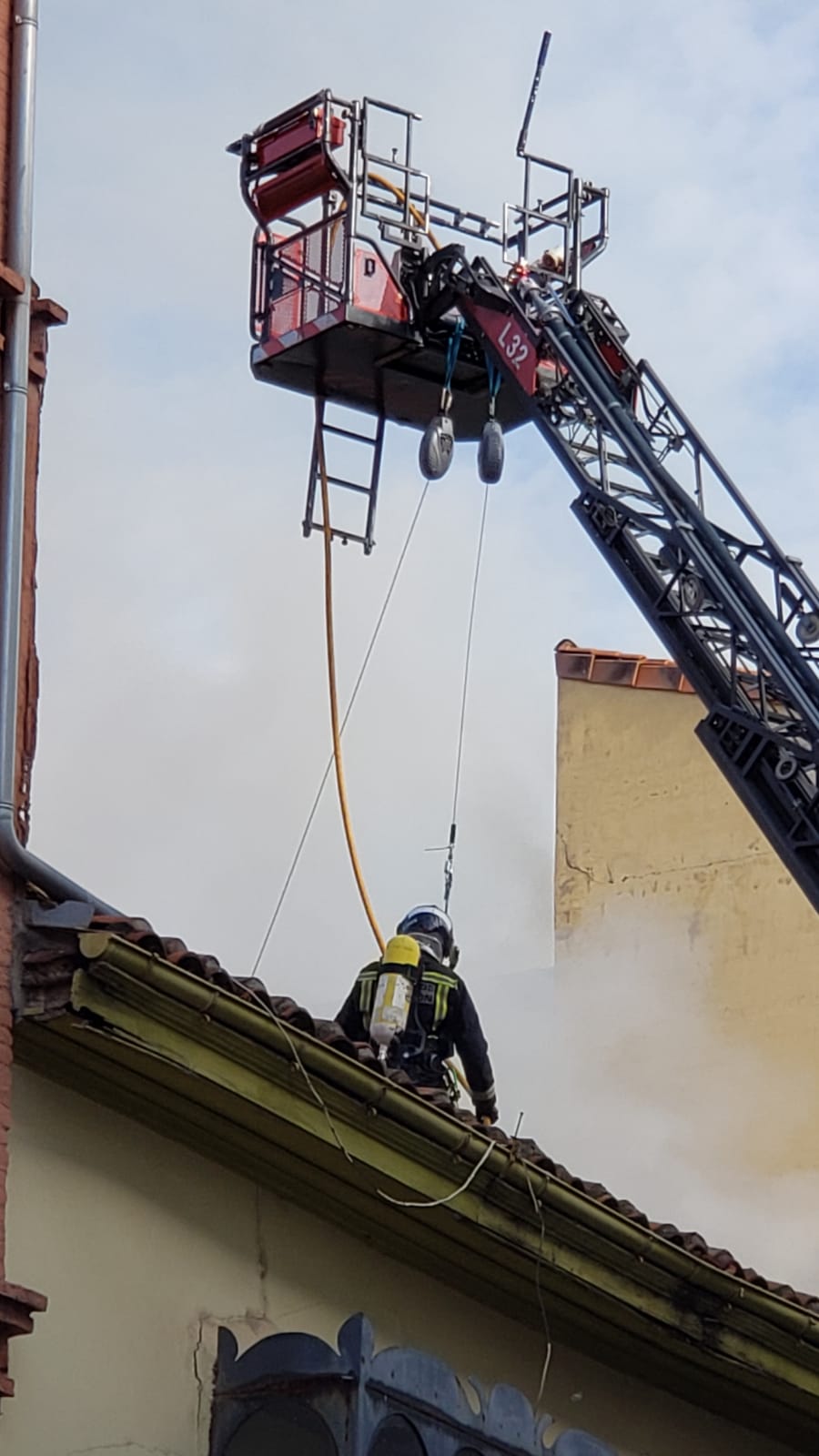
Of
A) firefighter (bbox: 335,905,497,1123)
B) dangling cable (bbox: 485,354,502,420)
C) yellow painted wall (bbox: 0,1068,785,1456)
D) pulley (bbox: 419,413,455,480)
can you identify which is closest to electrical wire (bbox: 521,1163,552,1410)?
A: yellow painted wall (bbox: 0,1068,785,1456)

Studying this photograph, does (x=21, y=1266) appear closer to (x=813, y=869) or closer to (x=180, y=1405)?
(x=180, y=1405)

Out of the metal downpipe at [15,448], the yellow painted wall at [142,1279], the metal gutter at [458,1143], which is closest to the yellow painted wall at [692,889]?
the metal gutter at [458,1143]

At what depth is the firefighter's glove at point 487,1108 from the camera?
38.7ft

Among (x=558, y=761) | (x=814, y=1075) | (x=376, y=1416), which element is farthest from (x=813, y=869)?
(x=558, y=761)

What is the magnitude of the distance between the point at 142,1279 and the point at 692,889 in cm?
1208

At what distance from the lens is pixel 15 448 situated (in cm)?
876

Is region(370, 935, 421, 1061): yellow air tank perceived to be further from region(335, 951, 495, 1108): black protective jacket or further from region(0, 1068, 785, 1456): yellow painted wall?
region(0, 1068, 785, 1456): yellow painted wall

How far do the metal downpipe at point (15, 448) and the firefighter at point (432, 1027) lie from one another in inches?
133

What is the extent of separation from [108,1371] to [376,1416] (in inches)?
32.4

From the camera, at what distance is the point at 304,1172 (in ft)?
29.1

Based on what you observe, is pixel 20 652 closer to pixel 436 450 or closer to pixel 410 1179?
pixel 410 1179

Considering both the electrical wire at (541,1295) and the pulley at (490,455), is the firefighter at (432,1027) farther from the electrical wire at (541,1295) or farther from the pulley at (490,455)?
the pulley at (490,455)

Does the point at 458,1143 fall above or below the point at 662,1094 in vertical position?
below

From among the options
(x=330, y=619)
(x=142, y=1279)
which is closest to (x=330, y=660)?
(x=330, y=619)
